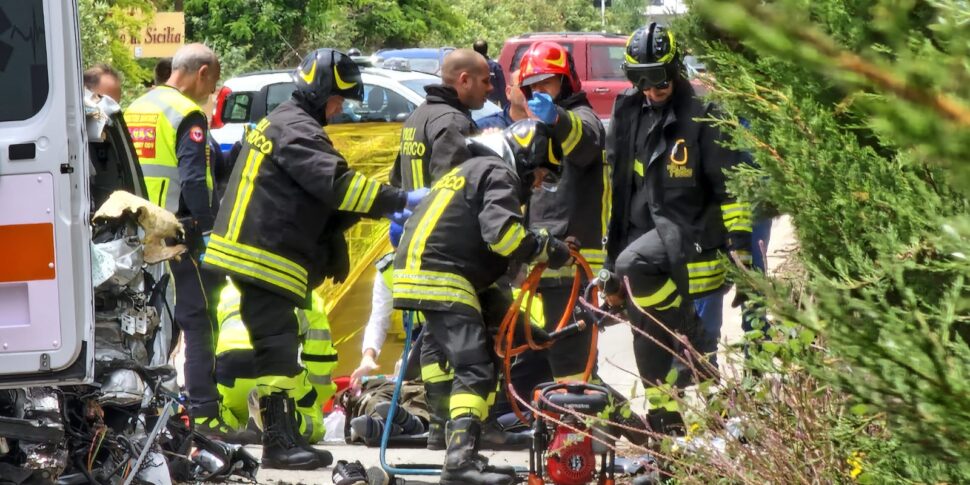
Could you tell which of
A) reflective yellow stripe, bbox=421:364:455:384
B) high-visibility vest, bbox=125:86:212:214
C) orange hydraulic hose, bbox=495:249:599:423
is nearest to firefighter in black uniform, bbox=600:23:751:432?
orange hydraulic hose, bbox=495:249:599:423

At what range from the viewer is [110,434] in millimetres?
5242

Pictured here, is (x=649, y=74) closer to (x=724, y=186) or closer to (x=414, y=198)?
(x=724, y=186)

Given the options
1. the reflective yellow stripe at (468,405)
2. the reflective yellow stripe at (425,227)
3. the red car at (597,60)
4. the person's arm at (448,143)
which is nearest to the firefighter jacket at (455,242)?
the reflective yellow stripe at (425,227)

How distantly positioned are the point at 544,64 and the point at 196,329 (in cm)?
259

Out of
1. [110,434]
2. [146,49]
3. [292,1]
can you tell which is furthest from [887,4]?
[292,1]

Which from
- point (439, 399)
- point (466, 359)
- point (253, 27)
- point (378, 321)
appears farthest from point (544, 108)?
point (253, 27)

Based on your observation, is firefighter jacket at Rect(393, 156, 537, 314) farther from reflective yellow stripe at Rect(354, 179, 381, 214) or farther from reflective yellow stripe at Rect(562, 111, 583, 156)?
reflective yellow stripe at Rect(562, 111, 583, 156)

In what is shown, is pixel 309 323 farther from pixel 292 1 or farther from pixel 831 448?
pixel 292 1

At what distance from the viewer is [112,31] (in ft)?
50.1

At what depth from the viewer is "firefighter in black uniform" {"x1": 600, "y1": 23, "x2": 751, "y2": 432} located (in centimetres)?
600

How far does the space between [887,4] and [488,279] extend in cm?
456

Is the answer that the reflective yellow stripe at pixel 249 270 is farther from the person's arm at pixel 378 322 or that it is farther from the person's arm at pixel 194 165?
the person's arm at pixel 194 165

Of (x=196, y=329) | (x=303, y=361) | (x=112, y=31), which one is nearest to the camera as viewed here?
(x=303, y=361)

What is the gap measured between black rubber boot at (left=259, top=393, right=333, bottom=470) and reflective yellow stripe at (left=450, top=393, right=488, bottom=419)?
111 cm
